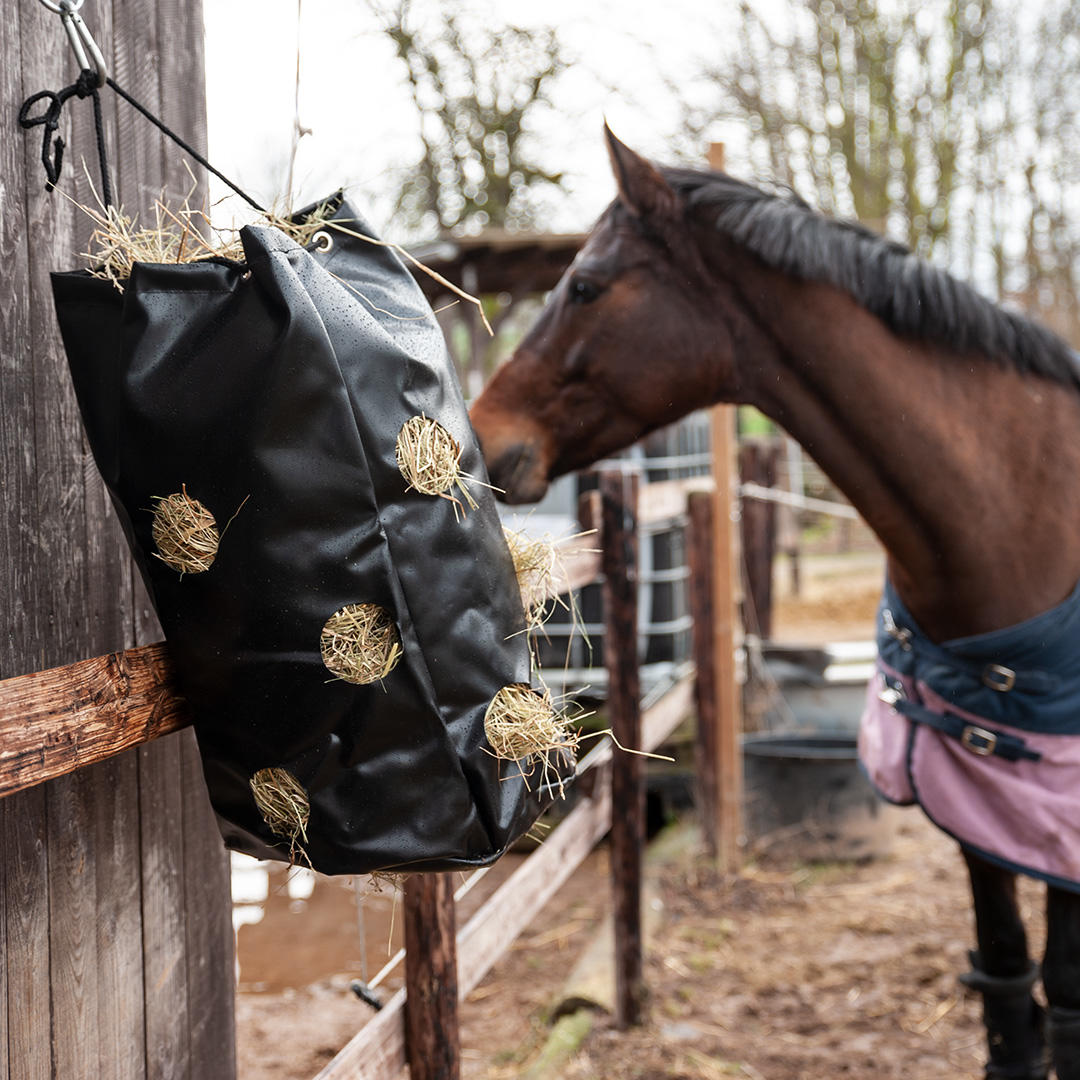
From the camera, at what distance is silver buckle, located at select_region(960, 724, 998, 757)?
177 centimetres

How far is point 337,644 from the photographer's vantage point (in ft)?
2.84

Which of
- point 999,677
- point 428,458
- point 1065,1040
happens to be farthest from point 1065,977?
point 428,458

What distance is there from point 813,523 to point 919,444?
13.7m

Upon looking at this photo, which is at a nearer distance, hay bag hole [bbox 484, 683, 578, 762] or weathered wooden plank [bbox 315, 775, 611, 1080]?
hay bag hole [bbox 484, 683, 578, 762]

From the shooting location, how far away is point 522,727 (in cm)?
94

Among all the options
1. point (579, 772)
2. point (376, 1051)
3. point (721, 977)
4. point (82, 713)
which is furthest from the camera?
point (721, 977)

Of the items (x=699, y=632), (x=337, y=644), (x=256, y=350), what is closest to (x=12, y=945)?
(x=337, y=644)

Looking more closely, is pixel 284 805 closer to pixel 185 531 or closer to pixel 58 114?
pixel 185 531

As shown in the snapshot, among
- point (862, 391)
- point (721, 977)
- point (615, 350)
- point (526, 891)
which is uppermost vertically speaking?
point (615, 350)

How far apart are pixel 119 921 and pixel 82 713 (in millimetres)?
431

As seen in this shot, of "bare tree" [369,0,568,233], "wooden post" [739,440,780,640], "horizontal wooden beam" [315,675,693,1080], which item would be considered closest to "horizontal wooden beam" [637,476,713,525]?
"horizontal wooden beam" [315,675,693,1080]

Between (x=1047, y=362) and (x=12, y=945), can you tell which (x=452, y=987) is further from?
(x=1047, y=362)

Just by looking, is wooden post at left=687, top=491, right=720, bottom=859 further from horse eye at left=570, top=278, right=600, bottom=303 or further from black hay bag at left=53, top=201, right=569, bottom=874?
black hay bag at left=53, top=201, right=569, bottom=874

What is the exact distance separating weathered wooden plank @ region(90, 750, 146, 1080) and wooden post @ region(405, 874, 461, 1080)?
49 centimetres
